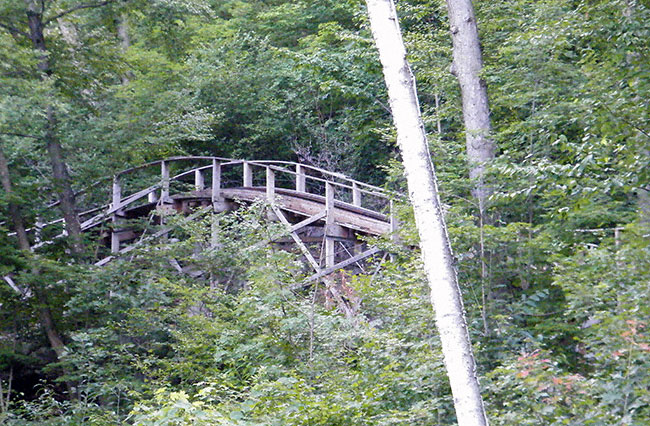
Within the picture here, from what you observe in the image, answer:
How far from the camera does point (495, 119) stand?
37.1ft

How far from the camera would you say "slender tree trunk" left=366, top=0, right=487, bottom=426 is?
4.57 m

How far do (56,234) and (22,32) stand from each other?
125 inches

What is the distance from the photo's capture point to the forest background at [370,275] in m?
5.74

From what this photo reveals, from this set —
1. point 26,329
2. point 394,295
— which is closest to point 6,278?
point 26,329

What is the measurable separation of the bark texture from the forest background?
0.90 feet

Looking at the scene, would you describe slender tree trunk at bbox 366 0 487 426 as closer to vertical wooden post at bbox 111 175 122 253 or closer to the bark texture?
the bark texture

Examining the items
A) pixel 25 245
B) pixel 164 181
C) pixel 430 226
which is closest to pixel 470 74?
pixel 430 226

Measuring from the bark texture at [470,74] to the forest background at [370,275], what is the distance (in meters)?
0.27

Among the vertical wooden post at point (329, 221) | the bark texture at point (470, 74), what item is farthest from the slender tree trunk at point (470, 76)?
the vertical wooden post at point (329, 221)

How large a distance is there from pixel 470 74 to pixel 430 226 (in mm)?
5568

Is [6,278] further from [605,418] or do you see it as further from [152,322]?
[605,418]

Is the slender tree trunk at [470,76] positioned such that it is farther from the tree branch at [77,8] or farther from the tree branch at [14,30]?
the tree branch at [14,30]

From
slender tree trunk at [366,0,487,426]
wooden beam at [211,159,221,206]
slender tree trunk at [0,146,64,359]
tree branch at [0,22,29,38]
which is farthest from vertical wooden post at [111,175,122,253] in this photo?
slender tree trunk at [366,0,487,426]

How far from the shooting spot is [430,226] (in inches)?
186
